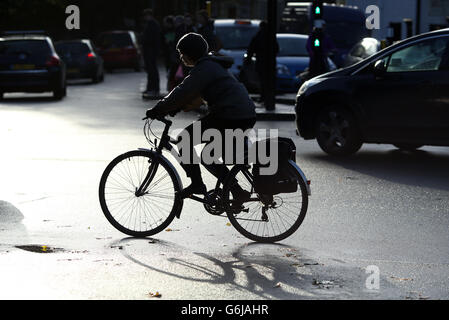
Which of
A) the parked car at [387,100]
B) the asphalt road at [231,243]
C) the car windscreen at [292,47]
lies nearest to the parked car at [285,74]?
the car windscreen at [292,47]

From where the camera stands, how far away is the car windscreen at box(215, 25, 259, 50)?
25734 mm

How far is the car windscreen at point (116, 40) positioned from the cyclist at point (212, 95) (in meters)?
35.3

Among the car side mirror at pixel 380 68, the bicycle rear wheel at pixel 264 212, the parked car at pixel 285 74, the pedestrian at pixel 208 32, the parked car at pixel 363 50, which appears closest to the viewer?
the bicycle rear wheel at pixel 264 212

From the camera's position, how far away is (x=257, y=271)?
22.7 ft

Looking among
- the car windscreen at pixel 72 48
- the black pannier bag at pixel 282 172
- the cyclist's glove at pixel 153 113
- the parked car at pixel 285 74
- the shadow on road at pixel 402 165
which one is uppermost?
the cyclist's glove at pixel 153 113

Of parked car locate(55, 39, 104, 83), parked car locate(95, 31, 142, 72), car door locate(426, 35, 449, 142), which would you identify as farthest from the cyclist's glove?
parked car locate(95, 31, 142, 72)

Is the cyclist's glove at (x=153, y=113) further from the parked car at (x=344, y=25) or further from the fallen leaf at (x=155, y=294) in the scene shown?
the parked car at (x=344, y=25)

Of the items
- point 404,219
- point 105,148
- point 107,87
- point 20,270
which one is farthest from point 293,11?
point 20,270

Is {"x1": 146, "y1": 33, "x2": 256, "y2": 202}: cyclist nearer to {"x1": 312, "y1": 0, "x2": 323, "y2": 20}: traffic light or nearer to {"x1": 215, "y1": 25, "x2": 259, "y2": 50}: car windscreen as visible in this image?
{"x1": 312, "y1": 0, "x2": 323, "y2": 20}: traffic light

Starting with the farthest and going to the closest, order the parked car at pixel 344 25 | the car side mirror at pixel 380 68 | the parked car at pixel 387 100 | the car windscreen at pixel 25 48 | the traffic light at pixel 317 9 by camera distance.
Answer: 1. the parked car at pixel 344 25
2. the car windscreen at pixel 25 48
3. the traffic light at pixel 317 9
4. the car side mirror at pixel 380 68
5. the parked car at pixel 387 100

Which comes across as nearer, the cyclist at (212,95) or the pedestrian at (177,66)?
the cyclist at (212,95)

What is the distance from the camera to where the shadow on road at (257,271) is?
630 centimetres

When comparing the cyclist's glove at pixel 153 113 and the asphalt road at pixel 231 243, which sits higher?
the cyclist's glove at pixel 153 113

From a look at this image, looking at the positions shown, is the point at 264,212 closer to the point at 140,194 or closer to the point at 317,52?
the point at 140,194
